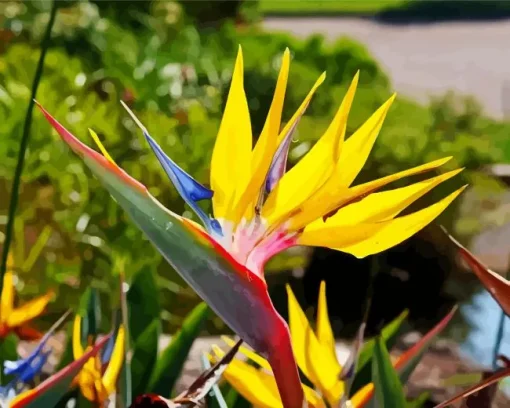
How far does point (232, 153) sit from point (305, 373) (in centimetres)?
13

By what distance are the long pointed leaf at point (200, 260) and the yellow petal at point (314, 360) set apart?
11 centimetres

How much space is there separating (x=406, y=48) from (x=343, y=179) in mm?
5753

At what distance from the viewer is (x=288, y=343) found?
10.7 inches

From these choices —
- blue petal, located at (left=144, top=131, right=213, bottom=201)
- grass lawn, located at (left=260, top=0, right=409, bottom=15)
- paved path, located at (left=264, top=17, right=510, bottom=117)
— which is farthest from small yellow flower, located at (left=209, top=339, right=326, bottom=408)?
grass lawn, located at (left=260, top=0, right=409, bottom=15)

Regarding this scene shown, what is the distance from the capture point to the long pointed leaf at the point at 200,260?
247mm

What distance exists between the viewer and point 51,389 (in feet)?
1.04

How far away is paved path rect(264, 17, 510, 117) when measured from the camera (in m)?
4.45

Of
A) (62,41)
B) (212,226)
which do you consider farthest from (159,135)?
(212,226)

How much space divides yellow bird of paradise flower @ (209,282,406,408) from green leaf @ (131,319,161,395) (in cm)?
13

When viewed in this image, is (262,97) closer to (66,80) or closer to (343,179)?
(66,80)

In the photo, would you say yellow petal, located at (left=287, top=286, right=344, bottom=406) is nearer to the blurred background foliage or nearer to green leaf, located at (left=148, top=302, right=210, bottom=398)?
green leaf, located at (left=148, top=302, right=210, bottom=398)

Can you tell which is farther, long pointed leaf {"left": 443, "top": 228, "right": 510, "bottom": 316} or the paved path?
the paved path

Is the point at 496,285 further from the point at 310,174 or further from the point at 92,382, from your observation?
the point at 92,382

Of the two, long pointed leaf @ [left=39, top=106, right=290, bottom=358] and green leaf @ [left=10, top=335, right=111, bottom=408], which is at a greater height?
long pointed leaf @ [left=39, top=106, right=290, bottom=358]
